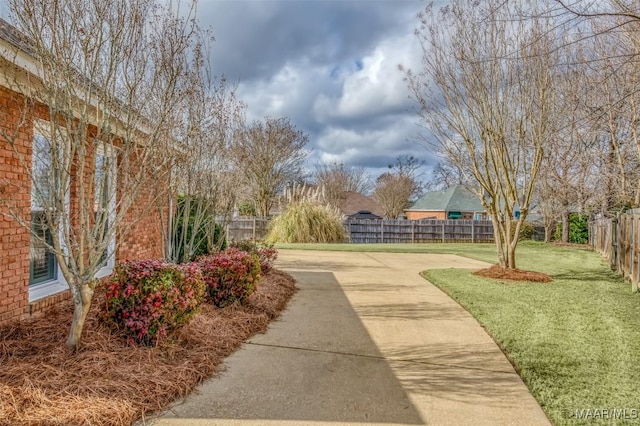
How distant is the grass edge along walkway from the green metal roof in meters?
26.6

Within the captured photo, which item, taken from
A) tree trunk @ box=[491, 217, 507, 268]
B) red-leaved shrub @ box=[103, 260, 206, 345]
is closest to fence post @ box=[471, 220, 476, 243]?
tree trunk @ box=[491, 217, 507, 268]

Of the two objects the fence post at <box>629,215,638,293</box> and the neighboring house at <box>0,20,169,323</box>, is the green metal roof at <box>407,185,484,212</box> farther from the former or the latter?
the neighboring house at <box>0,20,169,323</box>

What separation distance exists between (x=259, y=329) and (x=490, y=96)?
22.0 feet

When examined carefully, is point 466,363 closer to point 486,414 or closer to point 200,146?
point 486,414

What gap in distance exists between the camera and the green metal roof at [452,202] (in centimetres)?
3491

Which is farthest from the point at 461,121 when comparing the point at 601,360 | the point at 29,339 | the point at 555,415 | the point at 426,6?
the point at 29,339

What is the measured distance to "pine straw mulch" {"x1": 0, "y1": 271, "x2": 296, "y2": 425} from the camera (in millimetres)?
2518

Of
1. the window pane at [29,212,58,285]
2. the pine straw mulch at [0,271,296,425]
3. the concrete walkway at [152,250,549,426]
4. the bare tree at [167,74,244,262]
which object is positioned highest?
the bare tree at [167,74,244,262]

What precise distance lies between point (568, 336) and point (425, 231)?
62.3ft

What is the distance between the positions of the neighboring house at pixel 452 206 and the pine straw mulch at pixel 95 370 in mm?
32858

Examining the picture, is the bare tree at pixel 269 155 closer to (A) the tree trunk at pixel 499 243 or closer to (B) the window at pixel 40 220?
(A) the tree trunk at pixel 499 243

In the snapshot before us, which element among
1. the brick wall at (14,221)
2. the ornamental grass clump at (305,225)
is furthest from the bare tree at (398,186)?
the brick wall at (14,221)

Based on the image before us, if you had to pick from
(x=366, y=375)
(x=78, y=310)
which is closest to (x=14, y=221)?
(x=78, y=310)

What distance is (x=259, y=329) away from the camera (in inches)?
185
